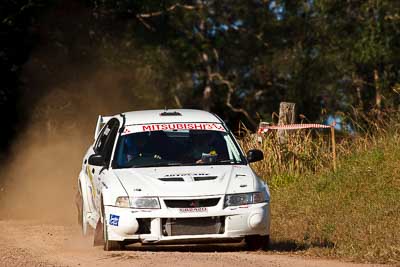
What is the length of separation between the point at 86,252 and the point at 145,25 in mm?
35091

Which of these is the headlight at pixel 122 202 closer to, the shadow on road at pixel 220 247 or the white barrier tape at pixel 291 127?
the shadow on road at pixel 220 247

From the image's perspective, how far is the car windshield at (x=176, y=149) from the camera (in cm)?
1289

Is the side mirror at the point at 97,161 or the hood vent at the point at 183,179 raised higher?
the side mirror at the point at 97,161

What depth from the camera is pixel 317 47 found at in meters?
48.9

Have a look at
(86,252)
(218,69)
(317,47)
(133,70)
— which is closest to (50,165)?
(86,252)

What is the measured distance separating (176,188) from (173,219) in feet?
1.09

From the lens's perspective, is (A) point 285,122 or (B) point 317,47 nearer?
(A) point 285,122

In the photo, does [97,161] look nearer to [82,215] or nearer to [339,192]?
[82,215]

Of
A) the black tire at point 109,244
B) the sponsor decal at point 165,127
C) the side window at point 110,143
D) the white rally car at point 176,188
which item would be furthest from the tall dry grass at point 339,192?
the side window at point 110,143

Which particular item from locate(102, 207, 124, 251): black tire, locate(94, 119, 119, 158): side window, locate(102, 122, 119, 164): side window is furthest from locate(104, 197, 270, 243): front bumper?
locate(94, 119, 119, 158): side window

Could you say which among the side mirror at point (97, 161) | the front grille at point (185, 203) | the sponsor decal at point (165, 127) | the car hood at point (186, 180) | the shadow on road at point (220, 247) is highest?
the sponsor decal at point (165, 127)

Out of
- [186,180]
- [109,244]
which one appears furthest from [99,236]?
[186,180]

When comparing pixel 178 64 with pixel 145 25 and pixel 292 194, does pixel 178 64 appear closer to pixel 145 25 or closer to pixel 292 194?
pixel 145 25

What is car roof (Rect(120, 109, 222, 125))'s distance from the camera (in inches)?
534
